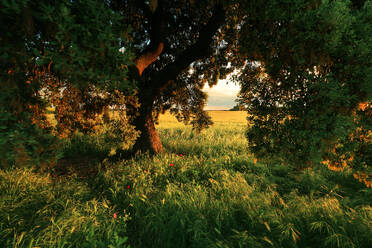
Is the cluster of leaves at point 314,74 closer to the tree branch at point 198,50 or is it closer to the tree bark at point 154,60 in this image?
the tree branch at point 198,50

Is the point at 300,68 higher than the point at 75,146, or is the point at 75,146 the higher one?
the point at 300,68

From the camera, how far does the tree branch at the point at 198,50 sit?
209 inches

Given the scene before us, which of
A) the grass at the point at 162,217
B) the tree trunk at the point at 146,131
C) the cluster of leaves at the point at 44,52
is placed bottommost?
the grass at the point at 162,217

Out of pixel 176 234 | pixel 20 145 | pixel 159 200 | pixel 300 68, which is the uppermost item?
pixel 300 68

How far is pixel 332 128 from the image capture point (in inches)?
109

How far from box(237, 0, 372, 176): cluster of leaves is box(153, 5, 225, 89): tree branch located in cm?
221

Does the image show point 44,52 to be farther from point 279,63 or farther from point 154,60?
point 154,60

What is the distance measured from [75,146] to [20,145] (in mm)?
8304

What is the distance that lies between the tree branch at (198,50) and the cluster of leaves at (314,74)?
7.24 feet

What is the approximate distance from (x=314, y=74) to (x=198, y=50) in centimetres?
414

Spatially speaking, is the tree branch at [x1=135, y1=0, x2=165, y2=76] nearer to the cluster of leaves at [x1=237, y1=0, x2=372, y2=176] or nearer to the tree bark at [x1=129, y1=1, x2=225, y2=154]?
the tree bark at [x1=129, y1=1, x2=225, y2=154]

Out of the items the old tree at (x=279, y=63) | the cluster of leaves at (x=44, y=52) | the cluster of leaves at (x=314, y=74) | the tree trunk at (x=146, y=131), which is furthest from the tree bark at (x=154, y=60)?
the cluster of leaves at (x=44, y=52)

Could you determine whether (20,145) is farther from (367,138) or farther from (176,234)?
(367,138)

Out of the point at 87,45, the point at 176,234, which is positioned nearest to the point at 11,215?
the point at 176,234
